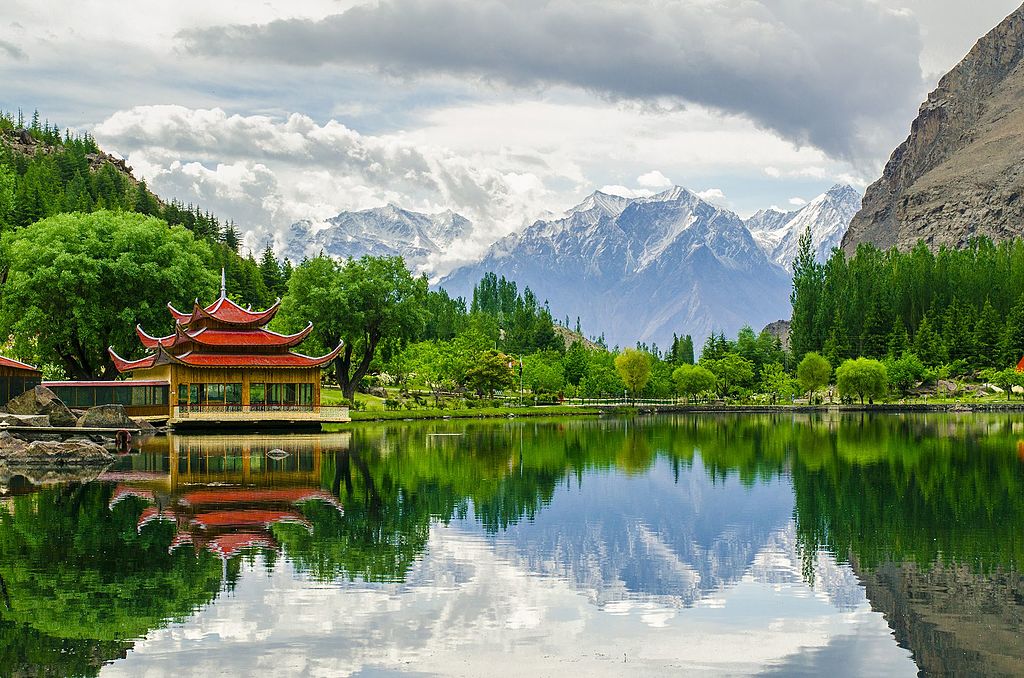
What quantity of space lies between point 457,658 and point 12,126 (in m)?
208

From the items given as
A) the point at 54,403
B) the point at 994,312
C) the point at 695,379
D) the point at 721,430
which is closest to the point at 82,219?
the point at 54,403

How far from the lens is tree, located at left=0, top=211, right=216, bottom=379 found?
223 feet

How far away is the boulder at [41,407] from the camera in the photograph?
50750mm

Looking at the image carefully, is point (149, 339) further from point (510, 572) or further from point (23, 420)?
point (510, 572)

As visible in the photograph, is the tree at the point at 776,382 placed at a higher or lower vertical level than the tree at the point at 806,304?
lower

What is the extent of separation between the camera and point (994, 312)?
133 meters

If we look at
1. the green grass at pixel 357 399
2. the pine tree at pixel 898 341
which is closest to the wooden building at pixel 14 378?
the green grass at pixel 357 399

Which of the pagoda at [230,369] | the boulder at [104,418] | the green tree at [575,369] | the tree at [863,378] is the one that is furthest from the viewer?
the green tree at [575,369]

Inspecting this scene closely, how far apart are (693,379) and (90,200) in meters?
82.2

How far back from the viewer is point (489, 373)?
103750 millimetres

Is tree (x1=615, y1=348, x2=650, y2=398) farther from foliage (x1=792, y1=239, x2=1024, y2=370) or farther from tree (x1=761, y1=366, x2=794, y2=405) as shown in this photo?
foliage (x1=792, y1=239, x2=1024, y2=370)

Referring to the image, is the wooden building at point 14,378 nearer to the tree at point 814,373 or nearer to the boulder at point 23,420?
the boulder at point 23,420

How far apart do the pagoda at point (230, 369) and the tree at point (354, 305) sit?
15143 mm

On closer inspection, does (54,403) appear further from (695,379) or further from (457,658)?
(695,379)
